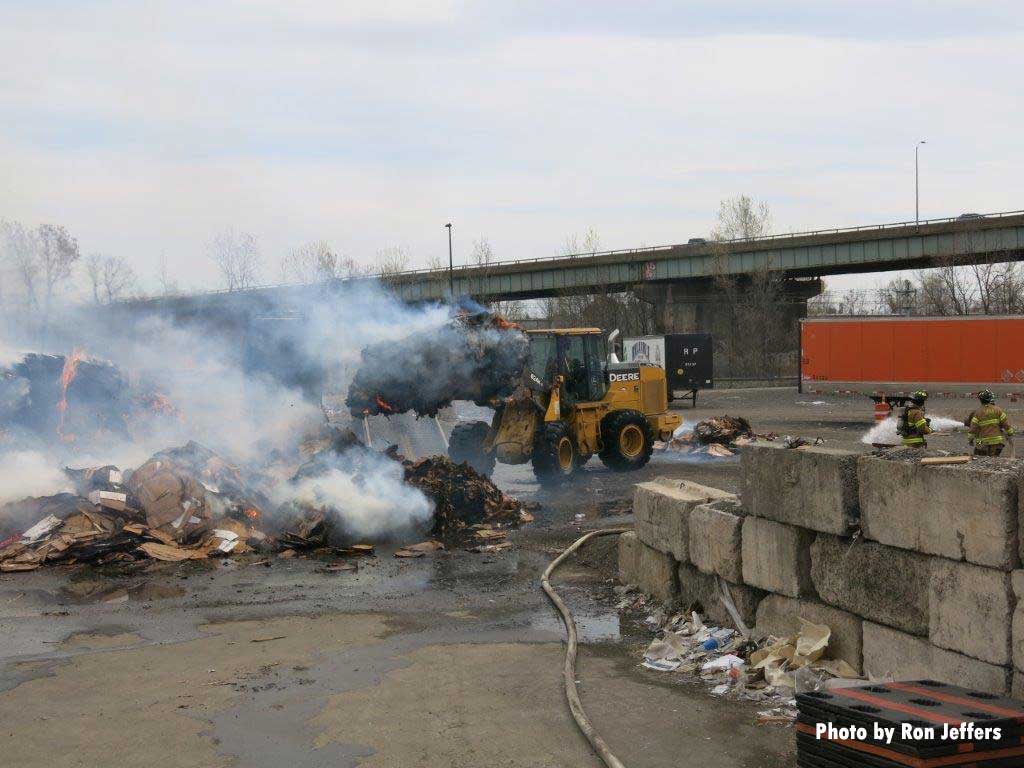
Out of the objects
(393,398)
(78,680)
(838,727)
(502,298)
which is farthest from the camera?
(502,298)

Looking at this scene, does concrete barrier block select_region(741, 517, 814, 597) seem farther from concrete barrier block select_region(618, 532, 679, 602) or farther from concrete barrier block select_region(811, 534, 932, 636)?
concrete barrier block select_region(618, 532, 679, 602)

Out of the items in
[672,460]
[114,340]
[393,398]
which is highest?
[114,340]

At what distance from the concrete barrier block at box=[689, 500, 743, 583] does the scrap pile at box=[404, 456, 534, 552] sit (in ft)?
16.6

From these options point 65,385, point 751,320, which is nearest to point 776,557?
point 65,385

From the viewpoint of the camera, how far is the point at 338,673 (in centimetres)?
801

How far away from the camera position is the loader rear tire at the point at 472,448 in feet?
64.4

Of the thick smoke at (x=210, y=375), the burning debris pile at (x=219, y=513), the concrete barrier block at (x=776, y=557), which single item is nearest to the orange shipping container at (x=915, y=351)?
the thick smoke at (x=210, y=375)

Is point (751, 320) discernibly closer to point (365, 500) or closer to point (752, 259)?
point (752, 259)

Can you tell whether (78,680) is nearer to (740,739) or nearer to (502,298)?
(740,739)

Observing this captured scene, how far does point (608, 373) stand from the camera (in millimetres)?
20562

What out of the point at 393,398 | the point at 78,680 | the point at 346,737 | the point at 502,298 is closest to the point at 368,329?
the point at 393,398

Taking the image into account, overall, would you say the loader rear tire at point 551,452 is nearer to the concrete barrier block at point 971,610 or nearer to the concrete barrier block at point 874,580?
the concrete barrier block at point 874,580

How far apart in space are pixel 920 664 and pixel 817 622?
1.06 m

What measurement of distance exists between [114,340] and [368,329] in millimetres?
5424
